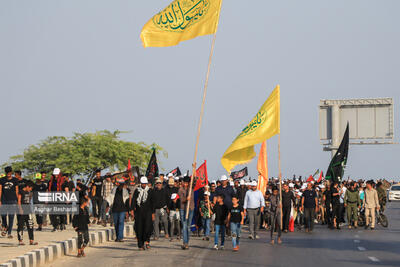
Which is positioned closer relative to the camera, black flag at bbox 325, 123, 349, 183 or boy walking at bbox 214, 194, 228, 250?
boy walking at bbox 214, 194, 228, 250

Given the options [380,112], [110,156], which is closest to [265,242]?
[110,156]

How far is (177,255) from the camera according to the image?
1847cm

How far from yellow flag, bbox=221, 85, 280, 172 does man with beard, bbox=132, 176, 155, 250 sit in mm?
2635

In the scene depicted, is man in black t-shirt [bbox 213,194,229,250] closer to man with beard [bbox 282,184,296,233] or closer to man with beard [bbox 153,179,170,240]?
man with beard [bbox 153,179,170,240]

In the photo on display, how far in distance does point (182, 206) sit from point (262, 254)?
451 cm

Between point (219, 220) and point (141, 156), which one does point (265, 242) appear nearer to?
point (219, 220)

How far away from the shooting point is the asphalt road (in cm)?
1664

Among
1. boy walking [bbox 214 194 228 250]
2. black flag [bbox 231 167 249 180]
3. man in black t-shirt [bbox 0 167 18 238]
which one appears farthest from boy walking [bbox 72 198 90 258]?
black flag [bbox 231 167 249 180]

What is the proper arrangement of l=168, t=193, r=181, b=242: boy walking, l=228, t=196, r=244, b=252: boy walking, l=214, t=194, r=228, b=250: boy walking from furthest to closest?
l=168, t=193, r=181, b=242: boy walking → l=214, t=194, r=228, b=250: boy walking → l=228, t=196, r=244, b=252: boy walking

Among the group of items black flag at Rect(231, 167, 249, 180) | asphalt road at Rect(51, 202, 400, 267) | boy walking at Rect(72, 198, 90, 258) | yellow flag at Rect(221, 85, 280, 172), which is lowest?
asphalt road at Rect(51, 202, 400, 267)

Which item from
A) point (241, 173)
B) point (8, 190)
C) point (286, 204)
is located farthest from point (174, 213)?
A: point (241, 173)

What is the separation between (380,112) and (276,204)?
44.9 m

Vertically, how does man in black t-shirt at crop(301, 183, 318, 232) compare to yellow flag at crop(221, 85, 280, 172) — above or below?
below

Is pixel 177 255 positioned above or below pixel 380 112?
below
